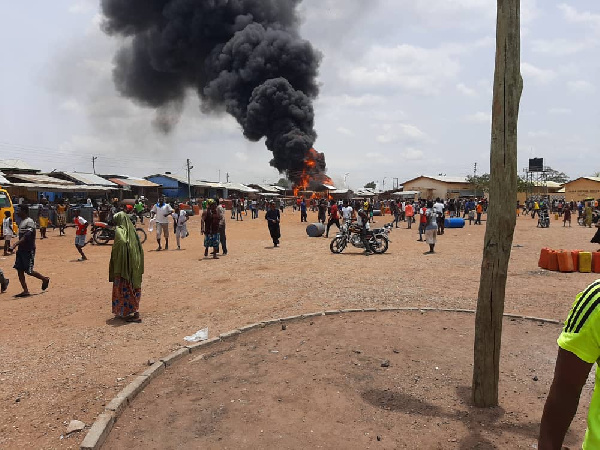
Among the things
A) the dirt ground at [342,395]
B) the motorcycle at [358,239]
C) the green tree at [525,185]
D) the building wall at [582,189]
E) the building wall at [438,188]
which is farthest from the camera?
the building wall at [438,188]

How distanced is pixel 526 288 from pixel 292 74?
45378mm

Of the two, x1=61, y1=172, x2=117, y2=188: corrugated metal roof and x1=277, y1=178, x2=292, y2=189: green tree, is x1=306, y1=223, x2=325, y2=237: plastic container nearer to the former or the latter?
x1=61, y1=172, x2=117, y2=188: corrugated metal roof

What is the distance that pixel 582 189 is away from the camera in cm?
4925

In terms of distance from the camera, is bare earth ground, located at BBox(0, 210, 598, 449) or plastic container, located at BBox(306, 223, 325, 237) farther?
plastic container, located at BBox(306, 223, 325, 237)

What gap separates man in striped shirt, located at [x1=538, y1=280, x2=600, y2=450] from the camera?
1.41 metres

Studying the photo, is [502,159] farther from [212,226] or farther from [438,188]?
[438,188]

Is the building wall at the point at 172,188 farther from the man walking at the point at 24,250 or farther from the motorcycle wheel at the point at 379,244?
the man walking at the point at 24,250

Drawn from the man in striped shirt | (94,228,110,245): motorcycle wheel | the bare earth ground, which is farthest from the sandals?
(94,228,110,245): motorcycle wheel

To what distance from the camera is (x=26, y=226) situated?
26.2ft

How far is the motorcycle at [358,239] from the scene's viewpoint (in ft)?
44.1

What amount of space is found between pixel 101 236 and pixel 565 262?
48.4ft

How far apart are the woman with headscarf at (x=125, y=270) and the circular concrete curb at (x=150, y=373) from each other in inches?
62.7

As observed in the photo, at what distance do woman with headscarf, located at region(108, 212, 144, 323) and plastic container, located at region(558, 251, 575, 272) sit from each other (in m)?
9.13

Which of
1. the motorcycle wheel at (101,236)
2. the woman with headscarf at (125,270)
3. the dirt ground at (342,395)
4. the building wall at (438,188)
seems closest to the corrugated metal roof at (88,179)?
the motorcycle wheel at (101,236)
